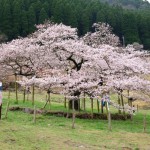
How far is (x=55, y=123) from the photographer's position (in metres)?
23.4

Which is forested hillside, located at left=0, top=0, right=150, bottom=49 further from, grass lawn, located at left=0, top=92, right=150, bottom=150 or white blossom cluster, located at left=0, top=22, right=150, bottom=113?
grass lawn, located at left=0, top=92, right=150, bottom=150

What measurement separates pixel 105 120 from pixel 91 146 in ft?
35.7

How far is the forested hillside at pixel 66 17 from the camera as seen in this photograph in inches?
3260

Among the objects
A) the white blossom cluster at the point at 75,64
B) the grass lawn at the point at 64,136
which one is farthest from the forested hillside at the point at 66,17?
the grass lawn at the point at 64,136

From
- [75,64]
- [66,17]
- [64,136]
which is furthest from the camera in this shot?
[66,17]

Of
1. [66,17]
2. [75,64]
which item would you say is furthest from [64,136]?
[66,17]

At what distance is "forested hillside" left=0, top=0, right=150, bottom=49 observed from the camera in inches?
3260

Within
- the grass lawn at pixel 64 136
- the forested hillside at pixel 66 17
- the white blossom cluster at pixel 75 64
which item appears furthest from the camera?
the forested hillside at pixel 66 17

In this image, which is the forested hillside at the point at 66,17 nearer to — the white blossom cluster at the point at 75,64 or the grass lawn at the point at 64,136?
the white blossom cluster at the point at 75,64

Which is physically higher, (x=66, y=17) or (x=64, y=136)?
(x=66, y=17)

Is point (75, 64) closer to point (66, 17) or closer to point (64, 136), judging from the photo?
point (64, 136)

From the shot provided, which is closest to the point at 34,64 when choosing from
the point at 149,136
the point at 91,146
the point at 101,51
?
the point at 101,51

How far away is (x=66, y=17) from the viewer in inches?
3652

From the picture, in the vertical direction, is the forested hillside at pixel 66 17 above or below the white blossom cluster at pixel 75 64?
above
